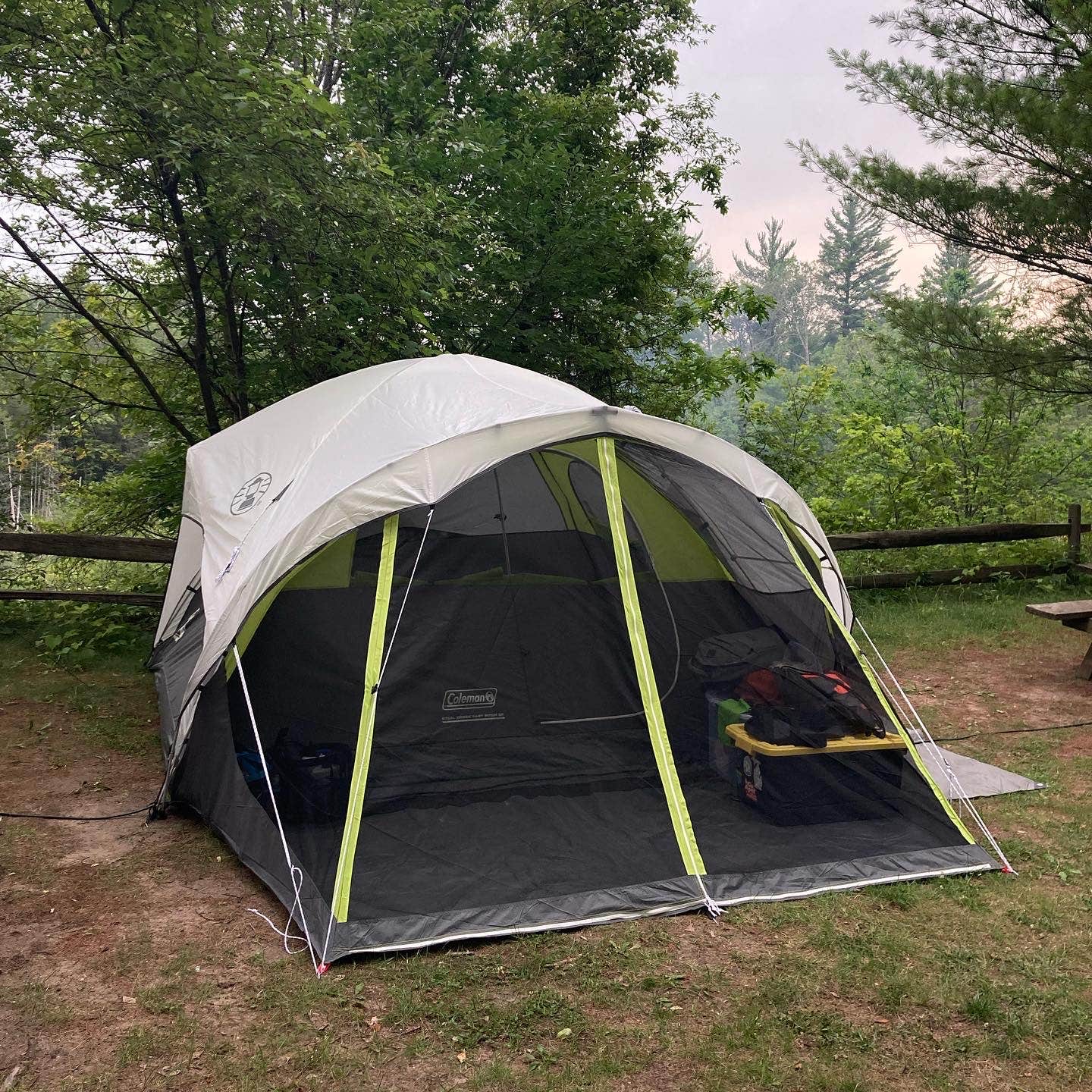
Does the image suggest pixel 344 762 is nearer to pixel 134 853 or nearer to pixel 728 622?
pixel 134 853

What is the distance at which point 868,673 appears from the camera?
3.93 m

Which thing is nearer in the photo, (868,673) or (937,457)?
(868,673)

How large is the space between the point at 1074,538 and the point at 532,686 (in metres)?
7.19

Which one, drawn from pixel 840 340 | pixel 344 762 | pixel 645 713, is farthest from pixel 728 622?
pixel 840 340

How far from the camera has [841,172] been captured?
8.96 meters

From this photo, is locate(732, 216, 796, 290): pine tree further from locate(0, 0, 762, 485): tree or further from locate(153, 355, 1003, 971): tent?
locate(153, 355, 1003, 971): tent

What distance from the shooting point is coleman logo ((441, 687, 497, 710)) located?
3.86 meters

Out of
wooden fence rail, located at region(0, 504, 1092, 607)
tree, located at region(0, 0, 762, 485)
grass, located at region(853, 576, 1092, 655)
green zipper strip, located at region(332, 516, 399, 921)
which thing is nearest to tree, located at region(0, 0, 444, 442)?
tree, located at region(0, 0, 762, 485)

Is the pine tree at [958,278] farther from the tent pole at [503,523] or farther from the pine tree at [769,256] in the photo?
the pine tree at [769,256]

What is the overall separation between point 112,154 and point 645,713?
502 centimetres

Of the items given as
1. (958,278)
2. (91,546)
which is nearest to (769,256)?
(958,278)

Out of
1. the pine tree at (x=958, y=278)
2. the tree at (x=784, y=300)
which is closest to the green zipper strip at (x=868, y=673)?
the pine tree at (x=958, y=278)

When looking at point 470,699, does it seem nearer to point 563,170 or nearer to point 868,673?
point 868,673

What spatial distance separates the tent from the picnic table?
2.56m
